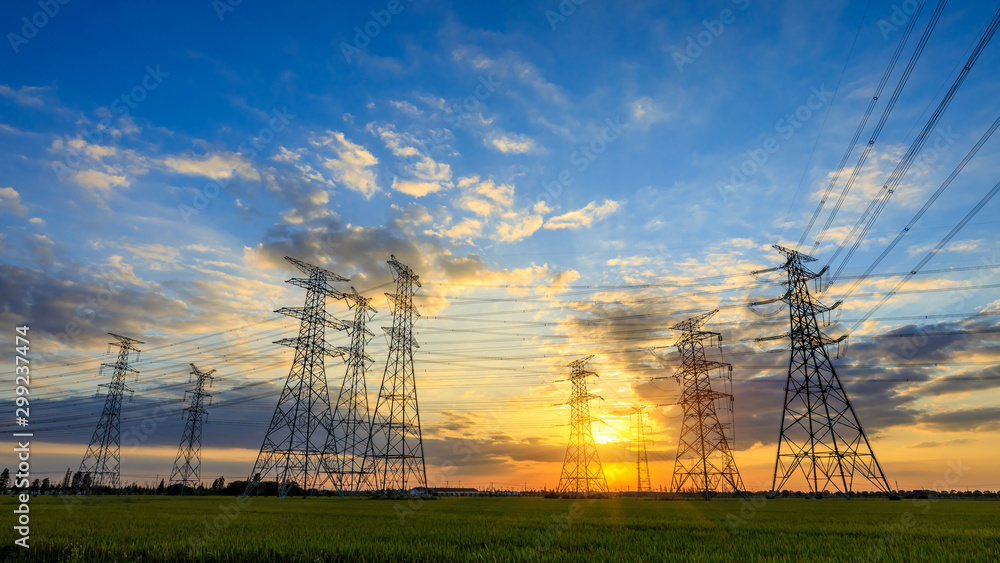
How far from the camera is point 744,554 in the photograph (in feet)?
39.5

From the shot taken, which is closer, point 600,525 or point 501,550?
point 501,550

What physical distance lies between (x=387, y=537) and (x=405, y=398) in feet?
123

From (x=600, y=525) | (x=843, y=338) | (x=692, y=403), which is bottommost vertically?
(x=600, y=525)

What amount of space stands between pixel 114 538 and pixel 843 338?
52.0 metres

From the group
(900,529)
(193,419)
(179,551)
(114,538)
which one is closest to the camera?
(179,551)

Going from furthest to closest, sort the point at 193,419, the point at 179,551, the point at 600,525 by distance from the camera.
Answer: the point at 193,419, the point at 600,525, the point at 179,551

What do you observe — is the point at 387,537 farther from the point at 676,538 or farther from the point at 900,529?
the point at 900,529

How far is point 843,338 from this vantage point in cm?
4434

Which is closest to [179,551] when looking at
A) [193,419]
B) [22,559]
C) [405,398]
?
[22,559]

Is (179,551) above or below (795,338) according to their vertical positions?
below

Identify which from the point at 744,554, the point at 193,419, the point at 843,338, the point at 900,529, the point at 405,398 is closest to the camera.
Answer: the point at 744,554

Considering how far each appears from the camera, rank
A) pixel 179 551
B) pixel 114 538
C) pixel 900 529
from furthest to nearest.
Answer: pixel 900 529, pixel 114 538, pixel 179 551

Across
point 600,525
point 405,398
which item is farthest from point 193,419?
point 600,525

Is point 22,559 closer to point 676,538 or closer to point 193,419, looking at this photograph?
point 676,538
